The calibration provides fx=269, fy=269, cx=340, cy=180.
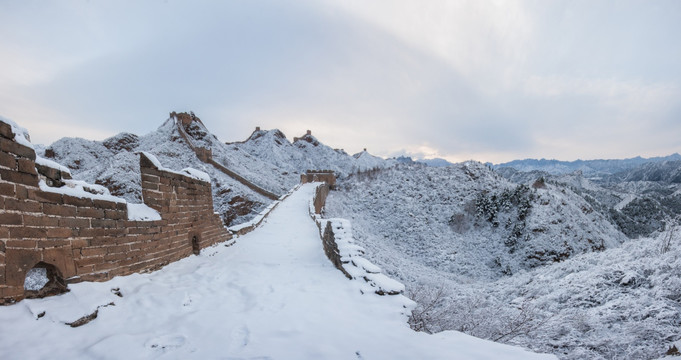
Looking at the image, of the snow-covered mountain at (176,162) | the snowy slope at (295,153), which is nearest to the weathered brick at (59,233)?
the snow-covered mountain at (176,162)

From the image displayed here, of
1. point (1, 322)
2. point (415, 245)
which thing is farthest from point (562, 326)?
point (415, 245)

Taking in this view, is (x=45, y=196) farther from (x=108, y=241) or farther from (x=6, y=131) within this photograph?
(x=108, y=241)

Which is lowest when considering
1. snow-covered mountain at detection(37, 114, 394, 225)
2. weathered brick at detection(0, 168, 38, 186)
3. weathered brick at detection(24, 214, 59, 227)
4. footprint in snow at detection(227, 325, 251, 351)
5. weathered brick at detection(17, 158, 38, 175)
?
footprint in snow at detection(227, 325, 251, 351)

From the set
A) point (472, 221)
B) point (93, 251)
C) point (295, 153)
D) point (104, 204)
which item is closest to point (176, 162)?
point (472, 221)

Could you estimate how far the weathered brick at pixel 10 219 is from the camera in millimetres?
2477

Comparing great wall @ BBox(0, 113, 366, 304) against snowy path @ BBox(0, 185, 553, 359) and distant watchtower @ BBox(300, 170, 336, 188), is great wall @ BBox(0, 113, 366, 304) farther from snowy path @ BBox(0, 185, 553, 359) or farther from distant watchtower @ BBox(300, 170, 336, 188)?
distant watchtower @ BBox(300, 170, 336, 188)

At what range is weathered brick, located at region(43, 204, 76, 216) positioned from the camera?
288cm

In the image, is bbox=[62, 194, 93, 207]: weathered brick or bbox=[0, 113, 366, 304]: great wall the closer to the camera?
bbox=[0, 113, 366, 304]: great wall

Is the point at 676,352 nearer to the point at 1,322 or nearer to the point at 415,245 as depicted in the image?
the point at 1,322

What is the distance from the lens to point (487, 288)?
26.5 ft

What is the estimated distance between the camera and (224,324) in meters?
2.98

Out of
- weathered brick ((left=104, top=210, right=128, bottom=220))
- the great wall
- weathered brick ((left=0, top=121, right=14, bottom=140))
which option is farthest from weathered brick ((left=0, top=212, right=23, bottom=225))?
weathered brick ((left=104, top=210, right=128, bottom=220))

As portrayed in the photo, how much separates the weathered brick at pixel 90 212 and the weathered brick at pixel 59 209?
85mm

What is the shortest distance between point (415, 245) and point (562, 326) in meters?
12.6
